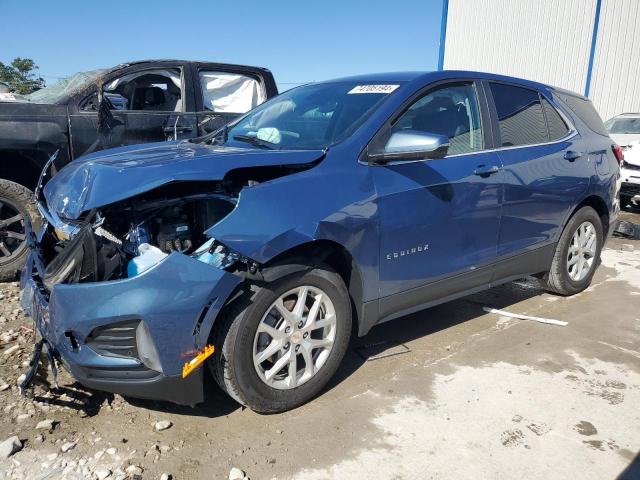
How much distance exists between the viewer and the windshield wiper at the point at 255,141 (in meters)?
3.06

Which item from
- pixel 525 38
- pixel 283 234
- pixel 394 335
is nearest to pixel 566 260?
pixel 394 335

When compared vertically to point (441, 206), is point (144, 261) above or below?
below

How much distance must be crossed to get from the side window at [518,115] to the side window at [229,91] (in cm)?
257

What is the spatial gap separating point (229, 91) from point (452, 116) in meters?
3.09

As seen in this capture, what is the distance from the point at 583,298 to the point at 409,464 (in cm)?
309

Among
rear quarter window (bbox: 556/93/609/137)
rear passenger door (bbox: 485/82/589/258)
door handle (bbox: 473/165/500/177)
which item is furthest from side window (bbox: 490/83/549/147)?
rear quarter window (bbox: 556/93/609/137)

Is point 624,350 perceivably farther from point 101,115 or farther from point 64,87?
point 64,87

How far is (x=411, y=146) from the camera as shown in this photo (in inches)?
111

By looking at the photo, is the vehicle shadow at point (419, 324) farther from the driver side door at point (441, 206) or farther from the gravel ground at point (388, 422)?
the driver side door at point (441, 206)

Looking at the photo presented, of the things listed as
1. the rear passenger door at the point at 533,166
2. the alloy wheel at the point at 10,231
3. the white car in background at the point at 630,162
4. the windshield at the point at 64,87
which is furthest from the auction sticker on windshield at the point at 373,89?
the white car in background at the point at 630,162

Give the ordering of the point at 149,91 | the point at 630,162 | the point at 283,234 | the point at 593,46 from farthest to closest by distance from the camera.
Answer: the point at 593,46
the point at 630,162
the point at 149,91
the point at 283,234

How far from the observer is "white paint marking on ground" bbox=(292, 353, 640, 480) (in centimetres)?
234

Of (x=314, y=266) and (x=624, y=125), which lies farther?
(x=624, y=125)

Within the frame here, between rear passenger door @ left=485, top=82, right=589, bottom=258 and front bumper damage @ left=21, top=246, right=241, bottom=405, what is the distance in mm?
2223
